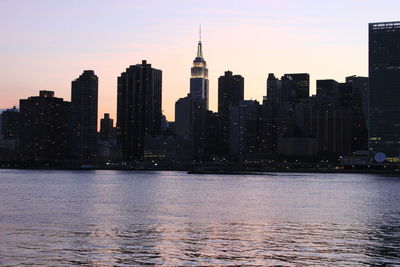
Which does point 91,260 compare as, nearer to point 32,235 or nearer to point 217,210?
point 32,235

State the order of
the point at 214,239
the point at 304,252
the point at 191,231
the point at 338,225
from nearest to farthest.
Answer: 1. the point at 304,252
2. the point at 214,239
3. the point at 191,231
4. the point at 338,225

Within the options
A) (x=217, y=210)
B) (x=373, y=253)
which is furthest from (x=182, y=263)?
(x=217, y=210)

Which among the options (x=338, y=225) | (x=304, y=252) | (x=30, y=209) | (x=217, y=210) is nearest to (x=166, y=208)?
(x=217, y=210)

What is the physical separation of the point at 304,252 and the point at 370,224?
24.9 metres

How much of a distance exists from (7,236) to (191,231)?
54.6 feet

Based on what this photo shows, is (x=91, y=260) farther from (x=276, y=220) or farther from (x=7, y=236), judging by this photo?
(x=276, y=220)

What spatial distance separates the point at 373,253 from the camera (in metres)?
48.4

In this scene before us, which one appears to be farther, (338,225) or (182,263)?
(338,225)

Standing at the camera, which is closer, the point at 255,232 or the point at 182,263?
the point at 182,263

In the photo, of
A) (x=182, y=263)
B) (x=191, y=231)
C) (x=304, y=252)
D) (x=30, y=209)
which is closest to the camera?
(x=182, y=263)

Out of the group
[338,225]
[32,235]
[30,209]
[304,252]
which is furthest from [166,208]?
[304,252]

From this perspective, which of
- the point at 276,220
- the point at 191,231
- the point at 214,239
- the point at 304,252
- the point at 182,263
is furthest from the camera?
the point at 276,220

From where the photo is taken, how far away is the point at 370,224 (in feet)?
232

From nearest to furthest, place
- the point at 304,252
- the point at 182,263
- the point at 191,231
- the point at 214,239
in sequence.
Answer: the point at 182,263 < the point at 304,252 < the point at 214,239 < the point at 191,231
